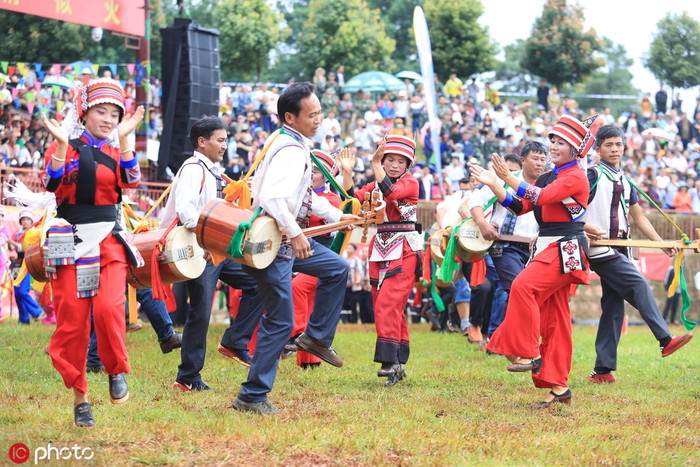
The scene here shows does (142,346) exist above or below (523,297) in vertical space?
below

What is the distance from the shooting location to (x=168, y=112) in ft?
54.1

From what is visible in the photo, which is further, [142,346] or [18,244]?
[18,244]

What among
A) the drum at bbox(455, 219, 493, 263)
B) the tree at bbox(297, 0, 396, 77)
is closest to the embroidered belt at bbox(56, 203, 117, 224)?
the drum at bbox(455, 219, 493, 263)

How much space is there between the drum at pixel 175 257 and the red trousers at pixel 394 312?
160 centimetres

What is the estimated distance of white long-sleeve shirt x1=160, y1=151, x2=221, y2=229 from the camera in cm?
731

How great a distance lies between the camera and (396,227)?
8.33m

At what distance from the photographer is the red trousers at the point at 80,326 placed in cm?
586

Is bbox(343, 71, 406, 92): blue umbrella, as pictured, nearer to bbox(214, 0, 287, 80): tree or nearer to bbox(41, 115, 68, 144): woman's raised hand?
bbox(214, 0, 287, 80): tree

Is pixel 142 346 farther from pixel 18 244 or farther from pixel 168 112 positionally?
pixel 168 112

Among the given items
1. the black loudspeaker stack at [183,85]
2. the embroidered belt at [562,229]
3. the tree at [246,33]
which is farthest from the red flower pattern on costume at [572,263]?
the tree at [246,33]

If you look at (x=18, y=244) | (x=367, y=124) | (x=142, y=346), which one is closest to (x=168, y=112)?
(x=18, y=244)

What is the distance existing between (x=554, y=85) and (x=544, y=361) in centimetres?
3459

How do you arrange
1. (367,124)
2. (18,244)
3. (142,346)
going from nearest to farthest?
(142,346) → (18,244) → (367,124)

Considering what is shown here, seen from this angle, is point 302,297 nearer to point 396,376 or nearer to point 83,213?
point 396,376
